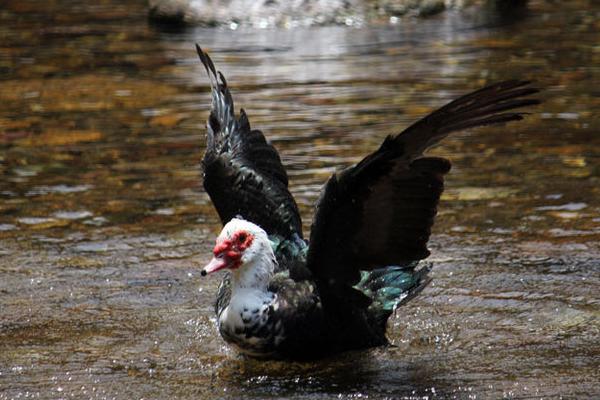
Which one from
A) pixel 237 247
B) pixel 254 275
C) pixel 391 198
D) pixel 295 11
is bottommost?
pixel 295 11

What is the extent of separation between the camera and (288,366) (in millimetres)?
5465

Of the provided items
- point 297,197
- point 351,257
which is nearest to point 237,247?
point 351,257

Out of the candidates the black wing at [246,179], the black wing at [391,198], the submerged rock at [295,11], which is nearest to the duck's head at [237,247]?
the black wing at [391,198]

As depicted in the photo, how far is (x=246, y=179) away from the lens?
248 inches

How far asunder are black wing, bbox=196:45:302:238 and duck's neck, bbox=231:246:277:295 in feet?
2.30

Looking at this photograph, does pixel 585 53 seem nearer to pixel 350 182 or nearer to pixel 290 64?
pixel 290 64

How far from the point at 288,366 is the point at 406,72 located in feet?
23.8

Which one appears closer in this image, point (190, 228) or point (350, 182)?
point (350, 182)

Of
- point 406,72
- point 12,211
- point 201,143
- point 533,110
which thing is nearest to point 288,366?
point 12,211

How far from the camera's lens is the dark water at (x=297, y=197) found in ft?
17.5

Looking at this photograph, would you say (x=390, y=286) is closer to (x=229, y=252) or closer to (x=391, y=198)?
(x=391, y=198)

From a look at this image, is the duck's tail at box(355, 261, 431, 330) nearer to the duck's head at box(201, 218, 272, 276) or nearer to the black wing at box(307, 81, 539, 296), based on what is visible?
the black wing at box(307, 81, 539, 296)

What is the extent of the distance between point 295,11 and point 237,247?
34.3 feet

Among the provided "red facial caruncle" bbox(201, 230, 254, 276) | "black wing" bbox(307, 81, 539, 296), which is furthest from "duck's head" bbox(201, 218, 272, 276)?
"black wing" bbox(307, 81, 539, 296)
